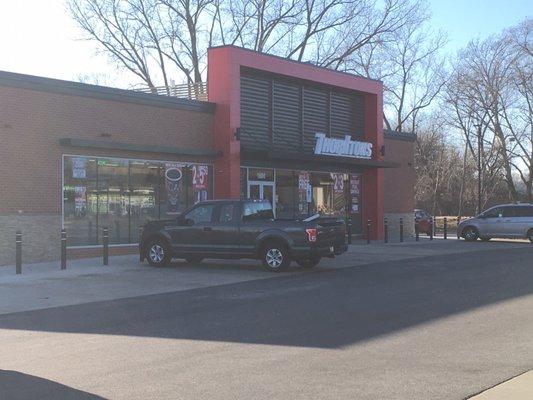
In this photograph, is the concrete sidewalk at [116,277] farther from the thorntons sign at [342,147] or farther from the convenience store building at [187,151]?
the thorntons sign at [342,147]

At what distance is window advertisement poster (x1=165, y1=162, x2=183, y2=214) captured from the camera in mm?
20942

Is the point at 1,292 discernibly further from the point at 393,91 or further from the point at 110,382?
the point at 393,91

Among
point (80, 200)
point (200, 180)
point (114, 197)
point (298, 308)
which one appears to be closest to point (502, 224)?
point (200, 180)

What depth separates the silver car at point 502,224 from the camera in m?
27.1

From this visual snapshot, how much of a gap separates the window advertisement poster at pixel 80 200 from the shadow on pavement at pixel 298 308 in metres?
7.30

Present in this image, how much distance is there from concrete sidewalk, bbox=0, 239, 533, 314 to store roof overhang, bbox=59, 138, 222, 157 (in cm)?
330

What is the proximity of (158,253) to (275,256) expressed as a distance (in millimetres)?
3289

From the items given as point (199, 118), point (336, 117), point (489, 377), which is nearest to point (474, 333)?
point (489, 377)

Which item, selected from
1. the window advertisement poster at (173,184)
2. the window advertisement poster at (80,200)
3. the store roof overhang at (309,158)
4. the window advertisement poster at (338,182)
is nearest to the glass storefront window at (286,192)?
the store roof overhang at (309,158)

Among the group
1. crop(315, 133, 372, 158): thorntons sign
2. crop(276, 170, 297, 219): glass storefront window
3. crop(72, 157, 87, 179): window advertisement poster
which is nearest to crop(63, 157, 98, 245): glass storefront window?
crop(72, 157, 87, 179): window advertisement poster

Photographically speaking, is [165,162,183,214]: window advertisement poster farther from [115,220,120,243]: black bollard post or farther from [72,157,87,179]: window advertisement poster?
[72,157,87,179]: window advertisement poster

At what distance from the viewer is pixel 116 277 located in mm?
14664

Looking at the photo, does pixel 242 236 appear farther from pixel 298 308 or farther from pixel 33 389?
pixel 33 389

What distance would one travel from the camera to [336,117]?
89.3ft
